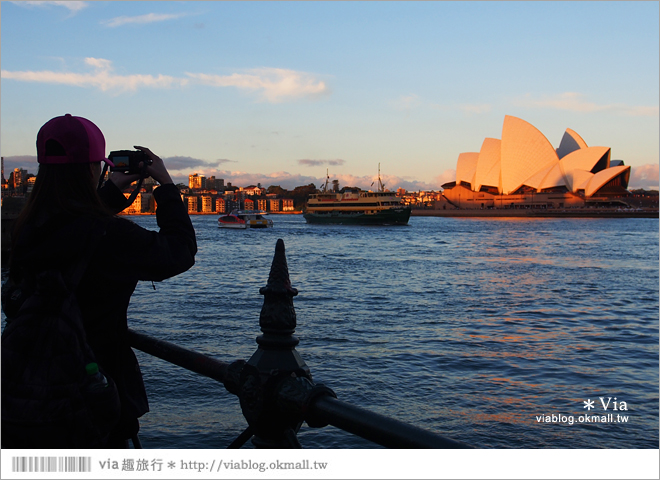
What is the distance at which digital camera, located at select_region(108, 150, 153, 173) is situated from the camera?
3.70 ft

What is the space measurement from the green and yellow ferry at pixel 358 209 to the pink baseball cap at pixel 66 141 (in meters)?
51.6

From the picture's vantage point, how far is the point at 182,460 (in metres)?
0.99

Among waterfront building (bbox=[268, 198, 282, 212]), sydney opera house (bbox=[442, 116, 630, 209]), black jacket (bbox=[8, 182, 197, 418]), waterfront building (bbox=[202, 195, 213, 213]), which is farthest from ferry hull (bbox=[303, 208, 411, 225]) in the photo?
waterfront building (bbox=[268, 198, 282, 212])

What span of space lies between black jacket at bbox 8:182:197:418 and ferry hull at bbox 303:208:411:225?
51564 millimetres

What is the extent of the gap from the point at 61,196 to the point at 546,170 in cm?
6741

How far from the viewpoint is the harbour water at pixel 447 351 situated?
4957mm

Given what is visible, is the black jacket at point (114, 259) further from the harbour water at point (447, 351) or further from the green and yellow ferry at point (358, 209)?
the green and yellow ferry at point (358, 209)

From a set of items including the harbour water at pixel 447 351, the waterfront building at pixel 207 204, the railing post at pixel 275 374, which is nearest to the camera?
the railing post at pixel 275 374

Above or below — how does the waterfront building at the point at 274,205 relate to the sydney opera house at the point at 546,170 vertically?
below

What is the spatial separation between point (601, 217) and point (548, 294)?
58857mm

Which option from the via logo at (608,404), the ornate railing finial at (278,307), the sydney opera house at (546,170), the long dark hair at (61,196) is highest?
the sydney opera house at (546,170)

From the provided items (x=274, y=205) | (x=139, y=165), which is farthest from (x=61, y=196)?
(x=274, y=205)

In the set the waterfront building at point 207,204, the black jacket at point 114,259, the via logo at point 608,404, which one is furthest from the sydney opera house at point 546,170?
the waterfront building at point 207,204

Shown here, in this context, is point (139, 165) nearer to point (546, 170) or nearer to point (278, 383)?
point (278, 383)
